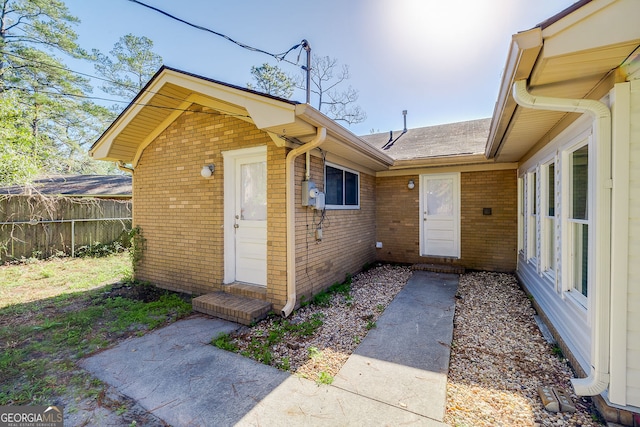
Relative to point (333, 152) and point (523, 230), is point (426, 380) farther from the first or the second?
point (523, 230)

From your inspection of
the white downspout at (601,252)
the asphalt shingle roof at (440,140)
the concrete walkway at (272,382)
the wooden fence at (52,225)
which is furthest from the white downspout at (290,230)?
the wooden fence at (52,225)

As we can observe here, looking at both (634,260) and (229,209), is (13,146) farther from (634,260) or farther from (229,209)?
(634,260)

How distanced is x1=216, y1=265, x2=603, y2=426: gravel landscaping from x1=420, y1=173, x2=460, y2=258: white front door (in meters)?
2.02

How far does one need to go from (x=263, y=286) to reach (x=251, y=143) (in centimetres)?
241

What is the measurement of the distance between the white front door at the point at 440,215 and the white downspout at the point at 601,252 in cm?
506

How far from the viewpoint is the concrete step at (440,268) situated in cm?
676

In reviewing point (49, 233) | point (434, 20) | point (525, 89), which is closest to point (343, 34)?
point (434, 20)

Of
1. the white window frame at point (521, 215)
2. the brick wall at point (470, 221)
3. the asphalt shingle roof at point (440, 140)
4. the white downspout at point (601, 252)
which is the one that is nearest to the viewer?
the white downspout at point (601, 252)

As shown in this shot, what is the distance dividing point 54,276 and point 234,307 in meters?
5.78

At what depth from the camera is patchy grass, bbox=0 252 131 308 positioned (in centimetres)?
542

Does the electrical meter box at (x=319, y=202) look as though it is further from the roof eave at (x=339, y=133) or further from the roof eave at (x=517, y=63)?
the roof eave at (x=517, y=63)

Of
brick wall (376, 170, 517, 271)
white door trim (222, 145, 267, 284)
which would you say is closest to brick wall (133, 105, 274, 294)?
white door trim (222, 145, 267, 284)

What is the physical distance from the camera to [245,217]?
483 centimetres

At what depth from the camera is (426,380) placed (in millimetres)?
2641
